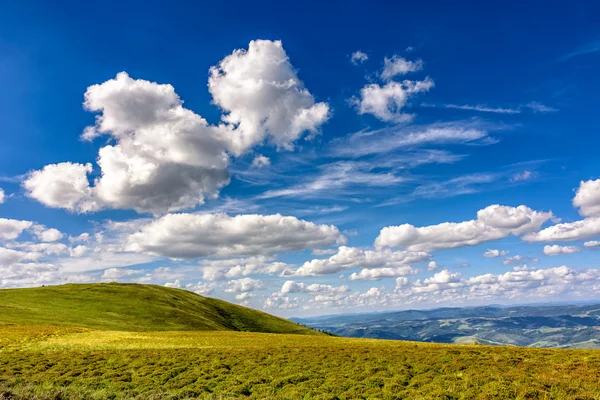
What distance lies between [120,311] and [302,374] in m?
113

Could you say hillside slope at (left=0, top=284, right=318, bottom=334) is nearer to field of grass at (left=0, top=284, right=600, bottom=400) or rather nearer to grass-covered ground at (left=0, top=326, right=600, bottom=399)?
field of grass at (left=0, top=284, right=600, bottom=400)

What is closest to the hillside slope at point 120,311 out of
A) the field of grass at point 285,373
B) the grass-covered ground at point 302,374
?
the field of grass at point 285,373

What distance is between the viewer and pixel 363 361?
4088 centimetres

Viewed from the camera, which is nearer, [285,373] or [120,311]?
[285,373]

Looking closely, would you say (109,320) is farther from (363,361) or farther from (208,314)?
(363,361)

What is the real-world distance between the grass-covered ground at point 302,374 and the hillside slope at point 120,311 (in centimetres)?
6173

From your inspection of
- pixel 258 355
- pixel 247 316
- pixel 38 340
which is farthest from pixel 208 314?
pixel 258 355

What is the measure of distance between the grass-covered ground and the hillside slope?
61.7m

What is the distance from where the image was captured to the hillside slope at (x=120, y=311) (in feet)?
339

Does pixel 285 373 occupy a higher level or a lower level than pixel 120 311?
lower

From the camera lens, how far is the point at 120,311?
418 ft

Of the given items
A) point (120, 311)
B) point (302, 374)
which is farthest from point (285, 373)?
point (120, 311)

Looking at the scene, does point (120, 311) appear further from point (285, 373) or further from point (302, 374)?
point (302, 374)

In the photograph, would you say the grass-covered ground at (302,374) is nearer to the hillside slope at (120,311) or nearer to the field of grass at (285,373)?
the field of grass at (285,373)
